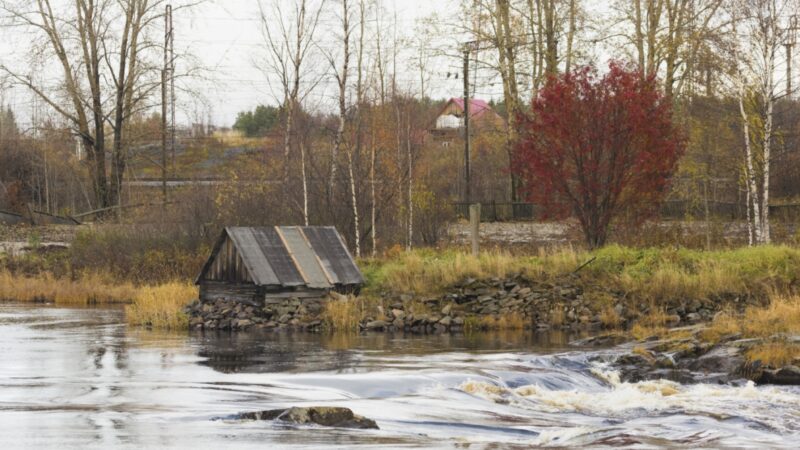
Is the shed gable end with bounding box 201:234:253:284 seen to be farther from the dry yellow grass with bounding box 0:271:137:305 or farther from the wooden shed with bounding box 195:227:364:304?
the dry yellow grass with bounding box 0:271:137:305

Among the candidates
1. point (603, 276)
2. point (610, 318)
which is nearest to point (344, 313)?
point (610, 318)

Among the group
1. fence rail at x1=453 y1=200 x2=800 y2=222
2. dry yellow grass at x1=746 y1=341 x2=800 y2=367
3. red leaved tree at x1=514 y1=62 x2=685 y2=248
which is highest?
red leaved tree at x1=514 y1=62 x2=685 y2=248

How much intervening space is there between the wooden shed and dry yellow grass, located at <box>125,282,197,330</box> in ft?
3.09

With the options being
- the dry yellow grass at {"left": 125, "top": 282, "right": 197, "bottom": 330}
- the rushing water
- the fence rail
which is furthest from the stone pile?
the fence rail

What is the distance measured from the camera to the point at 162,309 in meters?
30.9

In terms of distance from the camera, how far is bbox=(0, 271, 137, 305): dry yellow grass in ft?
133

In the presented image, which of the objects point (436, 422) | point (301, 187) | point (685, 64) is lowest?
point (436, 422)

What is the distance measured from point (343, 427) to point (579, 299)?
1615cm

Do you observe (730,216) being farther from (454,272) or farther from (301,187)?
(454,272)

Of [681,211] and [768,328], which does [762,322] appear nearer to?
[768,328]

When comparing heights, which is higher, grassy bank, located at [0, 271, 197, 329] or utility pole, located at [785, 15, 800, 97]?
utility pole, located at [785, 15, 800, 97]

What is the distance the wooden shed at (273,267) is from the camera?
97.6ft

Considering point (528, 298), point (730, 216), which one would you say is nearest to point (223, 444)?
point (528, 298)

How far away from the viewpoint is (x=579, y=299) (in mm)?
30156
